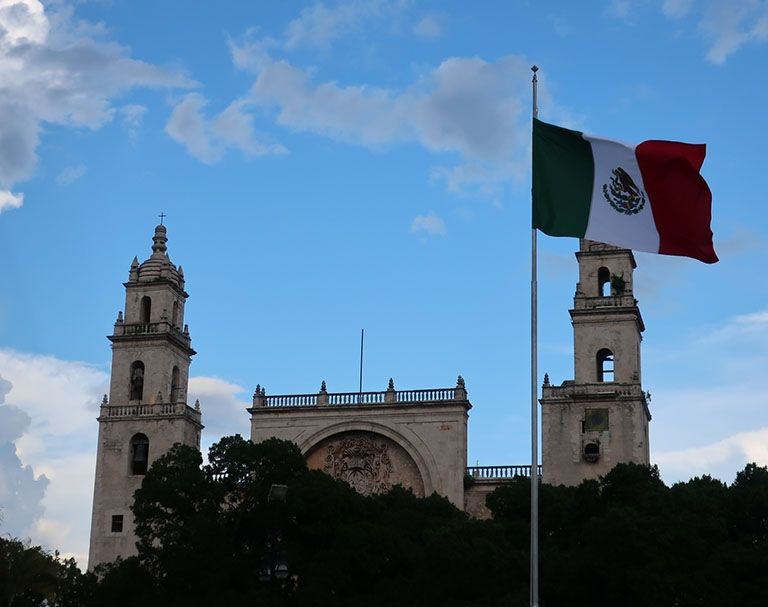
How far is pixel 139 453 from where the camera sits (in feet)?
241

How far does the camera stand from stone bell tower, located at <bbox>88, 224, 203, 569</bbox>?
71.9 meters

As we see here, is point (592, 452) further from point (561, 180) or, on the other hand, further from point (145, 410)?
point (561, 180)

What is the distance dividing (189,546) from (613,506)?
17407 mm

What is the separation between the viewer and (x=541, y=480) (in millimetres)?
67125

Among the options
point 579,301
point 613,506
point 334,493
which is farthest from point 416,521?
point 579,301

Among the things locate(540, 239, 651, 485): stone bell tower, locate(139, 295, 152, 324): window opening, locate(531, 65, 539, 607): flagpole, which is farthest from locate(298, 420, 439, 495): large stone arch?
locate(531, 65, 539, 607): flagpole

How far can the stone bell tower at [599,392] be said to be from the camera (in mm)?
67438

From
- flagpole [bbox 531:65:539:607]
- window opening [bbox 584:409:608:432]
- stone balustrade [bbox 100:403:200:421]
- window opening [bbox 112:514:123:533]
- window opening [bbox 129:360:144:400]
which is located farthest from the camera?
window opening [bbox 129:360:144:400]

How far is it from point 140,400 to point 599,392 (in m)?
25.0

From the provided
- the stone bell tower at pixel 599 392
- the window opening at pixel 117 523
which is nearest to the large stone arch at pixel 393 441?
the stone bell tower at pixel 599 392

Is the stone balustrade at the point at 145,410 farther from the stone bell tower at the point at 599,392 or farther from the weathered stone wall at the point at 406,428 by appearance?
the stone bell tower at the point at 599,392

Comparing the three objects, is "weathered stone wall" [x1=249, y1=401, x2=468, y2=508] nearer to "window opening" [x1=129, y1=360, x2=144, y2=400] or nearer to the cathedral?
the cathedral

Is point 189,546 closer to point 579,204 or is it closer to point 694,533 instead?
point 694,533

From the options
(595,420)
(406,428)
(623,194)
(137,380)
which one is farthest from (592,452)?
(623,194)
